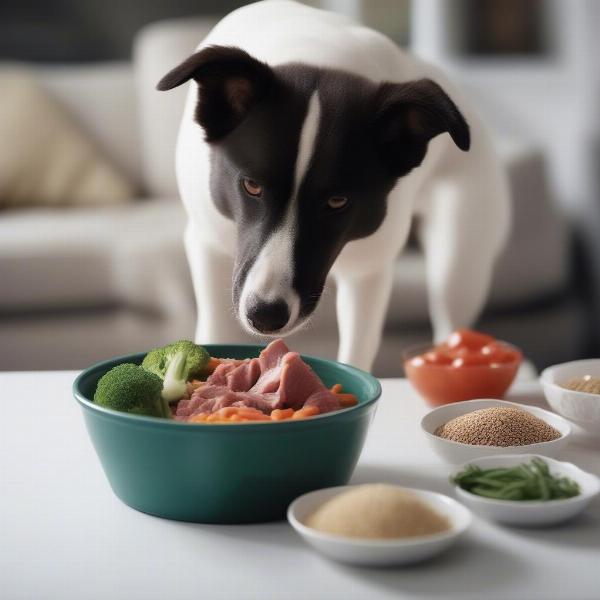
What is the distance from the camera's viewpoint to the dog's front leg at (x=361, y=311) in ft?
5.19

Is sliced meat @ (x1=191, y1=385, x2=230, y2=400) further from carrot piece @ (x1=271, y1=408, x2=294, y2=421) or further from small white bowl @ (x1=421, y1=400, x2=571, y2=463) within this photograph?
small white bowl @ (x1=421, y1=400, x2=571, y2=463)

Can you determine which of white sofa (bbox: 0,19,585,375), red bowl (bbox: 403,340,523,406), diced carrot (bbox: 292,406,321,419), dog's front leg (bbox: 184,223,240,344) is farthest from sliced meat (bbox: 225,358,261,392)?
white sofa (bbox: 0,19,585,375)

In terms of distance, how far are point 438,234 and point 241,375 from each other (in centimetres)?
87

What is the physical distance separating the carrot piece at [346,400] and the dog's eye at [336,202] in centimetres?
33

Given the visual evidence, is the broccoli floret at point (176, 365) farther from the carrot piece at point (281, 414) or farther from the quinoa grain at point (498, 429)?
the quinoa grain at point (498, 429)

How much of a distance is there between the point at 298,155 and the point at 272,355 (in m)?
0.29

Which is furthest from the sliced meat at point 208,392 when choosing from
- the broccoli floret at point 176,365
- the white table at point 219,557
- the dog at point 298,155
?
the dog at point 298,155

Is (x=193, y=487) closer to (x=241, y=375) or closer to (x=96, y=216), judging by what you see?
(x=241, y=375)

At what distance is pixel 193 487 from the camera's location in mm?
854

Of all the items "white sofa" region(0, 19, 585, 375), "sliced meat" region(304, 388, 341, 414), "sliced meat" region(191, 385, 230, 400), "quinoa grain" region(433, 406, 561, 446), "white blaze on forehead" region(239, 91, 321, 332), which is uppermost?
"white blaze on forehead" region(239, 91, 321, 332)

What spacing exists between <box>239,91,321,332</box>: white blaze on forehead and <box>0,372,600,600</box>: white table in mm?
236

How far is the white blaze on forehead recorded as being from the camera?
1171 mm

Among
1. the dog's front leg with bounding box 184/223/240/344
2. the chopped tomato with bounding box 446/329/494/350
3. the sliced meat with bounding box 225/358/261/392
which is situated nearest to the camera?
the sliced meat with bounding box 225/358/261/392

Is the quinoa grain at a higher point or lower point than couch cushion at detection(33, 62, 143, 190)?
lower
